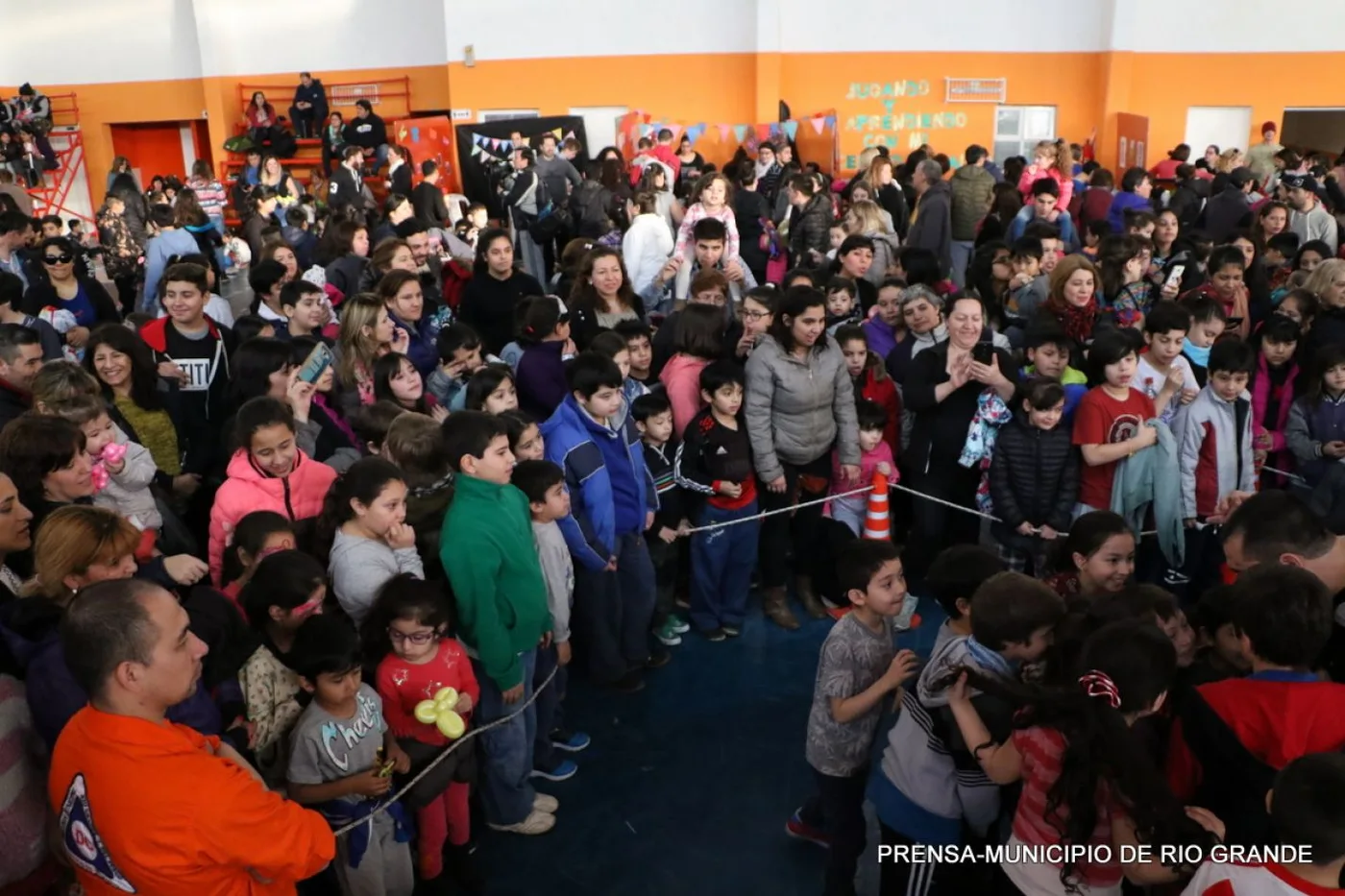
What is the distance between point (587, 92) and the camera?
1505 centimetres

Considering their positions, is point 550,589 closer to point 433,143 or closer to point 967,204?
point 967,204

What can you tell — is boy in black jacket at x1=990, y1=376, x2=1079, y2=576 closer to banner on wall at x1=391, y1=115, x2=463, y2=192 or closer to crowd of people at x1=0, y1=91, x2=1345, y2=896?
crowd of people at x1=0, y1=91, x2=1345, y2=896

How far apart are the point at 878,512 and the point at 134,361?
138 inches

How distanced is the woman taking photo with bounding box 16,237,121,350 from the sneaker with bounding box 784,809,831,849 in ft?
15.2

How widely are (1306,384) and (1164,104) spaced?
1090 centimetres

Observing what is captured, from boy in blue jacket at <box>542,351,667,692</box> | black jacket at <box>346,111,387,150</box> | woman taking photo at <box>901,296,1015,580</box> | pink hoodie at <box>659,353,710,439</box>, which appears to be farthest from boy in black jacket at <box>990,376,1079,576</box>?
black jacket at <box>346,111,387,150</box>

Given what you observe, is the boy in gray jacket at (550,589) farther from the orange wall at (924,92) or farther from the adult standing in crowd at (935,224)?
the orange wall at (924,92)

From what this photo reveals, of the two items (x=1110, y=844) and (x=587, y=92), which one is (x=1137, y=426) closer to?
(x=1110, y=844)

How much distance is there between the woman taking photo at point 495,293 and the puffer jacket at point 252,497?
258cm

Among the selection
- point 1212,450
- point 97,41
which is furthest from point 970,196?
point 97,41

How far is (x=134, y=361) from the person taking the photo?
4496 millimetres

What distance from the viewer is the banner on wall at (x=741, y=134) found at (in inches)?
539

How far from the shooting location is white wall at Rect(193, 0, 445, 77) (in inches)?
642

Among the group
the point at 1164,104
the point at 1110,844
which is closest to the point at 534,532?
the point at 1110,844
